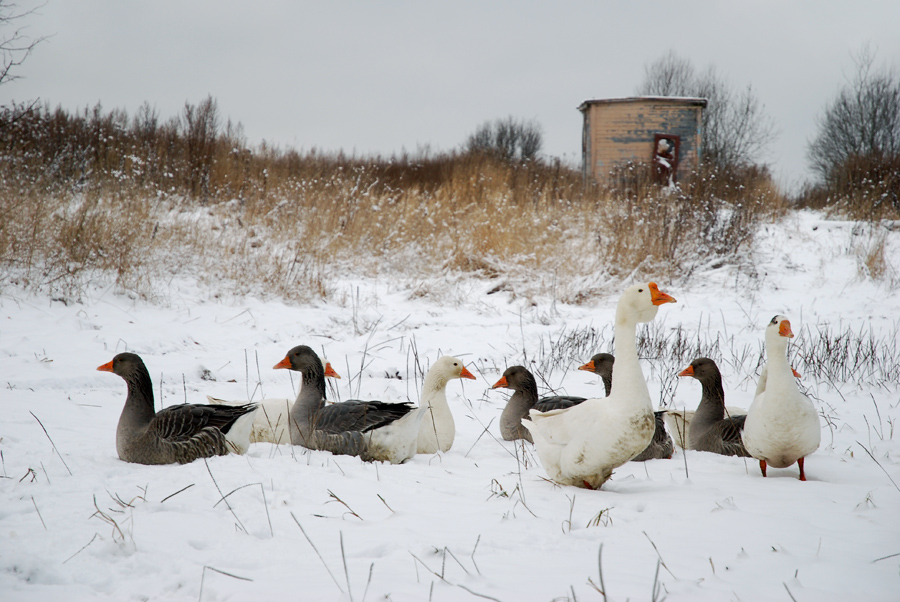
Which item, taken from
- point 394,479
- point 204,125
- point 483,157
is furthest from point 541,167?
point 394,479

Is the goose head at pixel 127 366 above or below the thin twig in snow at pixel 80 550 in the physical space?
above

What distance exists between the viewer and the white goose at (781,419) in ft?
10.2

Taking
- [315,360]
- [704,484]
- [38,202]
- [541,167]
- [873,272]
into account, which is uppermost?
[541,167]

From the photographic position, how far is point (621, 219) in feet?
38.4

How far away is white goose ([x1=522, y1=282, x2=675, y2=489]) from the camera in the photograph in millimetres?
2885

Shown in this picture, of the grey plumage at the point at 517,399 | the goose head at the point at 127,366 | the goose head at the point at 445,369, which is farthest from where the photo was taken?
the grey plumage at the point at 517,399

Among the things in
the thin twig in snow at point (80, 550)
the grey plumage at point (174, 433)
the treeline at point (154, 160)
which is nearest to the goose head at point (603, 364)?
the grey plumage at point (174, 433)

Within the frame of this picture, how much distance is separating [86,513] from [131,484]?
19.0 inches

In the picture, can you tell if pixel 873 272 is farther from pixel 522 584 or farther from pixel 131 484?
pixel 131 484

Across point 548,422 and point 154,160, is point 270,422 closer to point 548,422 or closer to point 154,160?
point 548,422

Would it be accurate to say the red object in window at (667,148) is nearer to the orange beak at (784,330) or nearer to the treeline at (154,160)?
the treeline at (154,160)

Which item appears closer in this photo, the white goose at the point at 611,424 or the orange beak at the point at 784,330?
the white goose at the point at 611,424

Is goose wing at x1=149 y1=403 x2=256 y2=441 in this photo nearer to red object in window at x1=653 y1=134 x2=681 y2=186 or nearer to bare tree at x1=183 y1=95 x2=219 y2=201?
bare tree at x1=183 y1=95 x2=219 y2=201

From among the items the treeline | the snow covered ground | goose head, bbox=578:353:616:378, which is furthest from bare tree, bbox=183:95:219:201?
goose head, bbox=578:353:616:378
